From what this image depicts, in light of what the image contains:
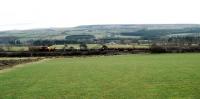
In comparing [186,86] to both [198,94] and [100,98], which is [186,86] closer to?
[198,94]

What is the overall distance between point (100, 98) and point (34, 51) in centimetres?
7269

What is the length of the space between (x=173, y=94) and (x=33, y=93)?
7.21 meters

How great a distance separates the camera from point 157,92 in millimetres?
23797

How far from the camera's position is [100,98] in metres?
22.2

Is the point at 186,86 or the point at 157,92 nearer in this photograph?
the point at 157,92

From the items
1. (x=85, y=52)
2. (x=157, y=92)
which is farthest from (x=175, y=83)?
(x=85, y=52)

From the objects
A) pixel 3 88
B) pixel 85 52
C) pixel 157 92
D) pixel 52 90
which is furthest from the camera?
pixel 85 52

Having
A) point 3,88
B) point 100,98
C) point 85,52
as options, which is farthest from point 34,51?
point 100,98

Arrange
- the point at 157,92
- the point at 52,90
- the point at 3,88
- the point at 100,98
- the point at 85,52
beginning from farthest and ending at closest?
the point at 85,52 < the point at 3,88 < the point at 52,90 < the point at 157,92 < the point at 100,98

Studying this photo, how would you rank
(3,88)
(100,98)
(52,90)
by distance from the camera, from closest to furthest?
1. (100,98)
2. (52,90)
3. (3,88)

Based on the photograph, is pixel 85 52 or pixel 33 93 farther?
pixel 85 52

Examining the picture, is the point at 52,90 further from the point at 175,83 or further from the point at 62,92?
the point at 175,83

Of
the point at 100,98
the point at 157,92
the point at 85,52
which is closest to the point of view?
the point at 100,98

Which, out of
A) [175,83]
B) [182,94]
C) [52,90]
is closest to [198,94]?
[182,94]
